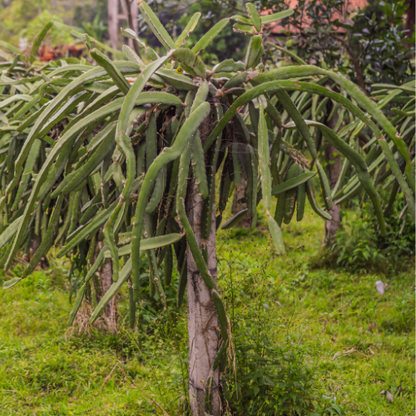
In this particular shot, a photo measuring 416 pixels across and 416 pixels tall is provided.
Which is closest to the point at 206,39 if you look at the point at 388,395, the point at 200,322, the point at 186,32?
A: the point at 186,32

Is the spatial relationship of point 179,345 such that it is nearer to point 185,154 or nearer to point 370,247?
point 185,154

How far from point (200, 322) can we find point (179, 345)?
2.20 feet

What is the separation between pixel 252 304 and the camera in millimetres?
1903

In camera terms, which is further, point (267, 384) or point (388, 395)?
point (388, 395)

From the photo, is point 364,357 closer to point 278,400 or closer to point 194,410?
point 278,400

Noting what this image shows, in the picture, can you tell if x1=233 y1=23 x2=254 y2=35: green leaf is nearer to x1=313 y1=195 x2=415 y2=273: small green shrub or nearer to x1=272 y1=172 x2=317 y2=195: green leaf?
x1=272 y1=172 x2=317 y2=195: green leaf

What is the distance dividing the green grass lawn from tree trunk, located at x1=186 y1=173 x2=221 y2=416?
24 centimetres

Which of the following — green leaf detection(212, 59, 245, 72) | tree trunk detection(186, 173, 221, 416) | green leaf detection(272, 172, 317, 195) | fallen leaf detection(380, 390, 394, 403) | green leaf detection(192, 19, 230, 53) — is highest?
green leaf detection(192, 19, 230, 53)

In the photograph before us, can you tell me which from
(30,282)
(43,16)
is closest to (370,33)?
(30,282)

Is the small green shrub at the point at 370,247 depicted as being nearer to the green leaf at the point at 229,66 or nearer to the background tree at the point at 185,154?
the background tree at the point at 185,154

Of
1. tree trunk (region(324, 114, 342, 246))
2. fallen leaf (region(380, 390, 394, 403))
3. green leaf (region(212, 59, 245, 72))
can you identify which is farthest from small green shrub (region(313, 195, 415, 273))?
green leaf (region(212, 59, 245, 72))

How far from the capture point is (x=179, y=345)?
6.29ft

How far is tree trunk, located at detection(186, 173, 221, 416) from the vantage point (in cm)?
125

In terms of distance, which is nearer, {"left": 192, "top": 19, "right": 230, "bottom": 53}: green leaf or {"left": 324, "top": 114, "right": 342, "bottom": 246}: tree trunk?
{"left": 192, "top": 19, "right": 230, "bottom": 53}: green leaf
